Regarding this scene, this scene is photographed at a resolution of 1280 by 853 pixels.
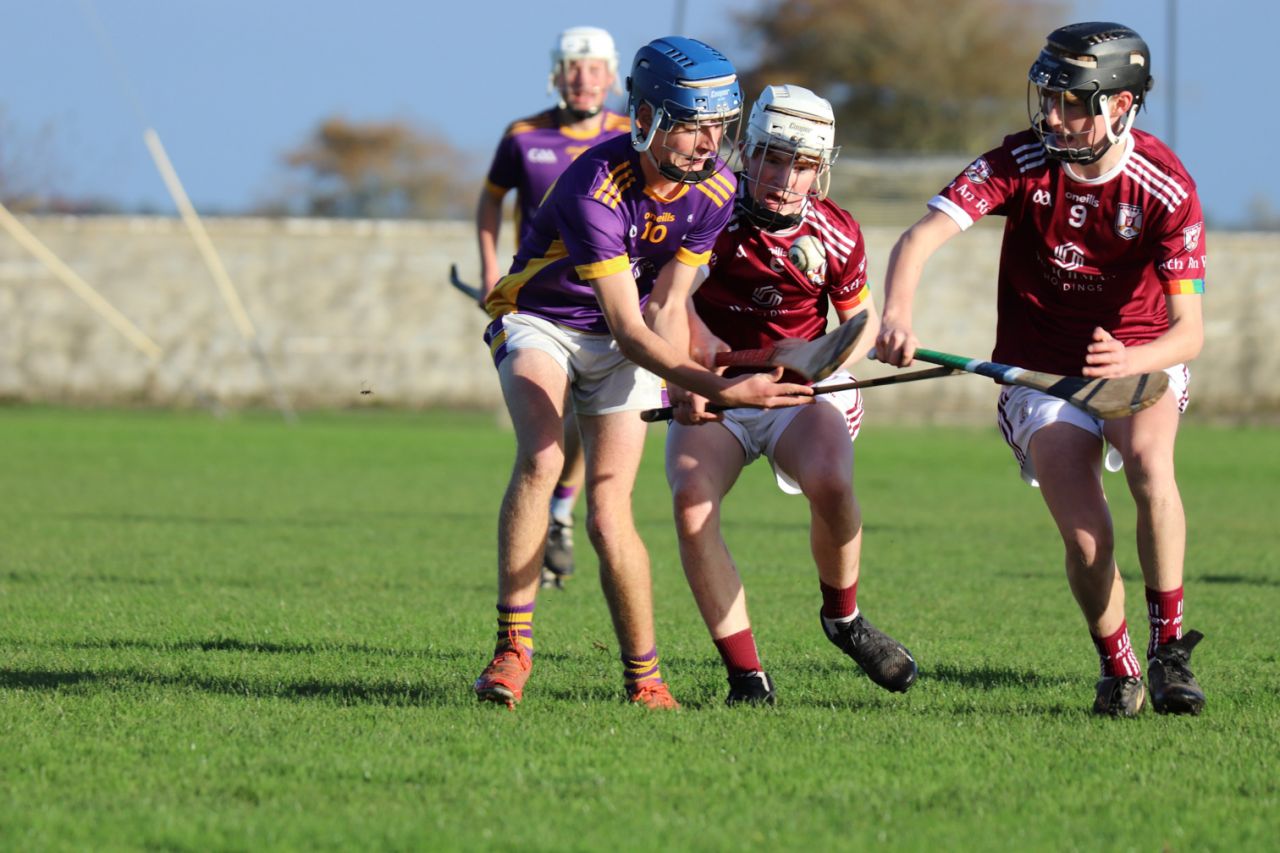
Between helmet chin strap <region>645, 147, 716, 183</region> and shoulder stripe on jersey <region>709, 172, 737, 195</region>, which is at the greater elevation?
helmet chin strap <region>645, 147, 716, 183</region>

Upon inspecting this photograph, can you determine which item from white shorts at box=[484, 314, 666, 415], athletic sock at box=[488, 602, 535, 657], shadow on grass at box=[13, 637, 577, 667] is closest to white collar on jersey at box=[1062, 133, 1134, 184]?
white shorts at box=[484, 314, 666, 415]

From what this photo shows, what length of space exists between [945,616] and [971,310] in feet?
72.2

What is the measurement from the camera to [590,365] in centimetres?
545

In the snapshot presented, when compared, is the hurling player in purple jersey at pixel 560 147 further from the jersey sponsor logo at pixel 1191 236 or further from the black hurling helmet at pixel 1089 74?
the jersey sponsor logo at pixel 1191 236

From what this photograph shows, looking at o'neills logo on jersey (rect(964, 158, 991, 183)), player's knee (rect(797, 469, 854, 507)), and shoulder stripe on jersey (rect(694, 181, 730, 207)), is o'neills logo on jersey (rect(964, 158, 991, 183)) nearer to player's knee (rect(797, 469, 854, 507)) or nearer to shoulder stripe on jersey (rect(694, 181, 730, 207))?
shoulder stripe on jersey (rect(694, 181, 730, 207))

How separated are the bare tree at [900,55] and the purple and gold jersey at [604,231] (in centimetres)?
5931

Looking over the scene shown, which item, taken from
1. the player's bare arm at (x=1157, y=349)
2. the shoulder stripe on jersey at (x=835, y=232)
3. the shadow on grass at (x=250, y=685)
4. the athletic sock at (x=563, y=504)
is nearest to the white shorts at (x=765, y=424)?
the shoulder stripe on jersey at (x=835, y=232)

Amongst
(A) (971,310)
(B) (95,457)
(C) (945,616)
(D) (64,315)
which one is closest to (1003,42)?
(A) (971,310)

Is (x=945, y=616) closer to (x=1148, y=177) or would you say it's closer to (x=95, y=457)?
Answer: (x=1148, y=177)

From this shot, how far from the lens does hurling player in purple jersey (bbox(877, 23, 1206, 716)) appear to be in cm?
505

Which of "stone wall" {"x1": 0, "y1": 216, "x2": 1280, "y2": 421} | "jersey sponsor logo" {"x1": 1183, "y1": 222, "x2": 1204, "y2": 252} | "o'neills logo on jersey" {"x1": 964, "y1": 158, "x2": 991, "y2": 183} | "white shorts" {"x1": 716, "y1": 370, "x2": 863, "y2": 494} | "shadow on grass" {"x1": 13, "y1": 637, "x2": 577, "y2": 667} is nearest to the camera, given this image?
"jersey sponsor logo" {"x1": 1183, "y1": 222, "x2": 1204, "y2": 252}

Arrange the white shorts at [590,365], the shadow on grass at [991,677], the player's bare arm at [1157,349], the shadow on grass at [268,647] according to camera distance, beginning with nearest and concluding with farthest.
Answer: the player's bare arm at [1157,349] → the white shorts at [590,365] → the shadow on grass at [991,677] → the shadow on grass at [268,647]

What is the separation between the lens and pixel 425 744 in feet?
14.7

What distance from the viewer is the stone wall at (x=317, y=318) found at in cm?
2914
